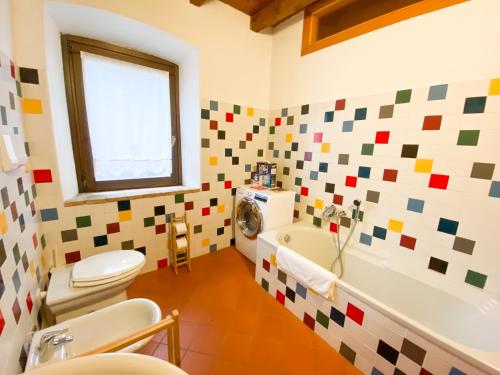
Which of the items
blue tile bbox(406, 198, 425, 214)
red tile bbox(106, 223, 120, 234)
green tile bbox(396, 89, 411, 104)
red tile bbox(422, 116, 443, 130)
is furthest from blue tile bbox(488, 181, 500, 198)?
red tile bbox(106, 223, 120, 234)

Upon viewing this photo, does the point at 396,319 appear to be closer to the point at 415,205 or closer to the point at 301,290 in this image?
the point at 301,290

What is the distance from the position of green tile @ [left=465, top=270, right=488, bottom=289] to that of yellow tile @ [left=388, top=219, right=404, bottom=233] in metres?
0.38

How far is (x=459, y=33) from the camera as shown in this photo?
3.66ft

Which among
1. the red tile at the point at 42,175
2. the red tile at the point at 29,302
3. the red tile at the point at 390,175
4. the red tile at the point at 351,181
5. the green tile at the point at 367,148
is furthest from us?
the red tile at the point at 351,181

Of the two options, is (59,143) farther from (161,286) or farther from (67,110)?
(161,286)

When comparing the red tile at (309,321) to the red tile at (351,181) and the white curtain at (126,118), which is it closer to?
the red tile at (351,181)

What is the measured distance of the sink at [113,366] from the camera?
52 cm

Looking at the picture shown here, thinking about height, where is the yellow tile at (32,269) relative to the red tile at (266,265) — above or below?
Answer: above

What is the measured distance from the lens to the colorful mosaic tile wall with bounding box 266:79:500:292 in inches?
43.3

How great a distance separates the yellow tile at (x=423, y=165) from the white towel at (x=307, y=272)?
2.81 ft

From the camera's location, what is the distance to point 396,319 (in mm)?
956

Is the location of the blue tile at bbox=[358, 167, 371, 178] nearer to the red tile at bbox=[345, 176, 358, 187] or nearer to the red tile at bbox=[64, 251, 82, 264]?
the red tile at bbox=[345, 176, 358, 187]

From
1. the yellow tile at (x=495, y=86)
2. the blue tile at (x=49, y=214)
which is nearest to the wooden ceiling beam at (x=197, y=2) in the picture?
the blue tile at (x=49, y=214)

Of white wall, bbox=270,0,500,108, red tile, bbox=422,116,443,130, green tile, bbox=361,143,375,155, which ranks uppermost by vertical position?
white wall, bbox=270,0,500,108
